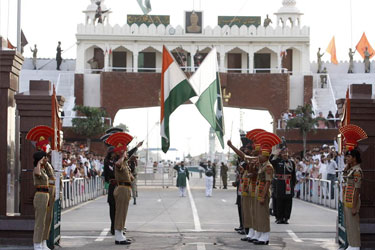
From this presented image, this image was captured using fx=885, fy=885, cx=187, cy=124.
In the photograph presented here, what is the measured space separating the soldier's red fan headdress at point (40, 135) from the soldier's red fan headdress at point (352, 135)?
487 centimetres

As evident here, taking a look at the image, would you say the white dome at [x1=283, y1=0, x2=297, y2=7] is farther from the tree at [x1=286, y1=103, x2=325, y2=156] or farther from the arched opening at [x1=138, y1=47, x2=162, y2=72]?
the tree at [x1=286, y1=103, x2=325, y2=156]

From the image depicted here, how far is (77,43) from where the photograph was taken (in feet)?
216

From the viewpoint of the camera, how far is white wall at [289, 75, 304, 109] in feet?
208

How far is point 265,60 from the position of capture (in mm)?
69062

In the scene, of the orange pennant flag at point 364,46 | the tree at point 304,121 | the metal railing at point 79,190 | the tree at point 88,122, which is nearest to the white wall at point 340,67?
the orange pennant flag at point 364,46

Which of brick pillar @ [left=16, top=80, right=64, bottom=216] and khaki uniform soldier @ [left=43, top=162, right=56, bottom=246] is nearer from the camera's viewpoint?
khaki uniform soldier @ [left=43, top=162, right=56, bottom=246]

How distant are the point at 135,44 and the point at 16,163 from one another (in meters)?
50.1

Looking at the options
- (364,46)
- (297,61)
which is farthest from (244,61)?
(364,46)

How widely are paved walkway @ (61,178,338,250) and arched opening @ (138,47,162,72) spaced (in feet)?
133

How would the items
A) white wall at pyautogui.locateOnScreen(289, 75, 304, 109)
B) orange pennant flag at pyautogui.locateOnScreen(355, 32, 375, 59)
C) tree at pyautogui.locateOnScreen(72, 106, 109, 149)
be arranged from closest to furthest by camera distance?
tree at pyautogui.locateOnScreen(72, 106, 109, 149) < orange pennant flag at pyautogui.locateOnScreen(355, 32, 375, 59) < white wall at pyautogui.locateOnScreen(289, 75, 304, 109)

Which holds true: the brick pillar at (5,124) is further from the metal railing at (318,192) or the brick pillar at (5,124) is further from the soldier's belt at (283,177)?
the metal railing at (318,192)

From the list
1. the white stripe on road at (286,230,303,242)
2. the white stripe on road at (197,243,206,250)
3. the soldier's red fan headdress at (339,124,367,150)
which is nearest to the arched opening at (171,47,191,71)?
the white stripe on road at (286,230,303,242)

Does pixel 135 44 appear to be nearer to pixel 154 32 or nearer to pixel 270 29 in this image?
pixel 154 32

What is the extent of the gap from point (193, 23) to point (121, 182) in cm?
4971
